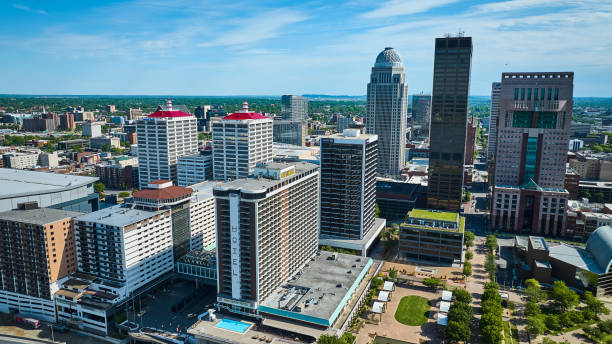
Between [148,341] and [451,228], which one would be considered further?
[451,228]

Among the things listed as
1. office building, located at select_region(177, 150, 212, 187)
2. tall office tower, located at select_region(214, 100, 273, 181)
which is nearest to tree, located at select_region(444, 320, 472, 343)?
tall office tower, located at select_region(214, 100, 273, 181)

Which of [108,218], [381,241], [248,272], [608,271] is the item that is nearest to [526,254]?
[608,271]

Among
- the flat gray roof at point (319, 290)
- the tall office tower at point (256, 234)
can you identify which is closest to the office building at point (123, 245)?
the tall office tower at point (256, 234)

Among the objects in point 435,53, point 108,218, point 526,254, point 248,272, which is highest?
point 435,53

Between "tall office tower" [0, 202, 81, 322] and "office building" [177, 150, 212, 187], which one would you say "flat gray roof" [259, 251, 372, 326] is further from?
"office building" [177, 150, 212, 187]

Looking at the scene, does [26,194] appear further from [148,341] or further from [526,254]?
[526,254]

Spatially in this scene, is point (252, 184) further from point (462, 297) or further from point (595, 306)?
point (595, 306)
